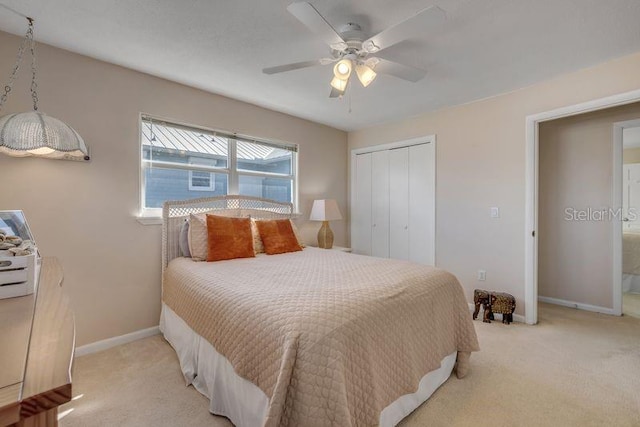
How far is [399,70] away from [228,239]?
78.1 inches

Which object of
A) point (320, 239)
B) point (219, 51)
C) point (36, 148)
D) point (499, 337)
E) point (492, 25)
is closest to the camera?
point (36, 148)

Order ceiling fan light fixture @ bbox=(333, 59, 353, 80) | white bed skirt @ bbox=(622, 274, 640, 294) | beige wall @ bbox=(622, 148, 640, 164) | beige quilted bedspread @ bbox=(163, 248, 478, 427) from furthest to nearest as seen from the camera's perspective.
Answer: beige wall @ bbox=(622, 148, 640, 164) < white bed skirt @ bbox=(622, 274, 640, 294) < ceiling fan light fixture @ bbox=(333, 59, 353, 80) < beige quilted bedspread @ bbox=(163, 248, 478, 427)

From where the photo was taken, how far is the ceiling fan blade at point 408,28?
1.44 m

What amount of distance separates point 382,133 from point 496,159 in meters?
1.58

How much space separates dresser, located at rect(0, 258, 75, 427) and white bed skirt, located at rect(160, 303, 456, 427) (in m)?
0.87

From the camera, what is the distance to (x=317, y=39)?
2.13 m

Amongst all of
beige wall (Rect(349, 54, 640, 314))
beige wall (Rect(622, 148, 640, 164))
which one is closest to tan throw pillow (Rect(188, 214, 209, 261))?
beige wall (Rect(349, 54, 640, 314))

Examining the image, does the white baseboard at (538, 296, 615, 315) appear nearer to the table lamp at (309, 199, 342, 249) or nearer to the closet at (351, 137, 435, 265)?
the closet at (351, 137, 435, 265)

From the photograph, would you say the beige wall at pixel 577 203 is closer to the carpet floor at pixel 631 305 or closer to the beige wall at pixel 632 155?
the carpet floor at pixel 631 305

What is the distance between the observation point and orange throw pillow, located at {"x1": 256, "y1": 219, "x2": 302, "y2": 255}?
119 inches

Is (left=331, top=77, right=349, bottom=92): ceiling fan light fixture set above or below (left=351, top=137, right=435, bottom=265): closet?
above

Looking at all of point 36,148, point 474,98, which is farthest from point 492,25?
point 36,148

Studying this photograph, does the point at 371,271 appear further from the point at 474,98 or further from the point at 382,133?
the point at 382,133

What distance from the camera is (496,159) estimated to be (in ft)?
10.6
